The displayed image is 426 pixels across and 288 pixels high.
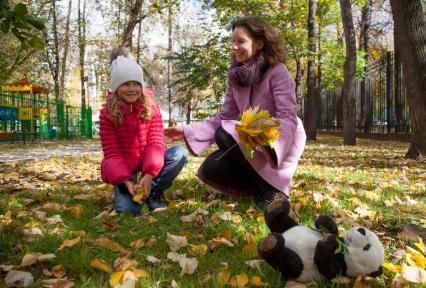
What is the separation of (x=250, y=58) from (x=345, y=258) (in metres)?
1.93

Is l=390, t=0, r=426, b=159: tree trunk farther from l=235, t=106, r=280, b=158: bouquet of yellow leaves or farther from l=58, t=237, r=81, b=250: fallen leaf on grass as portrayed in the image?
l=58, t=237, r=81, b=250: fallen leaf on grass

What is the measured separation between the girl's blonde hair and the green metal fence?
10579 mm

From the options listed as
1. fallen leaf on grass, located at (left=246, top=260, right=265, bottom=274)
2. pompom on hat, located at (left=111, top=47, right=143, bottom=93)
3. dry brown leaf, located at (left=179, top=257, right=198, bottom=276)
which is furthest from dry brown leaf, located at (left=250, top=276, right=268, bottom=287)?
pompom on hat, located at (left=111, top=47, right=143, bottom=93)

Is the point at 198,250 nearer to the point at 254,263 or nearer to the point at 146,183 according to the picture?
the point at 254,263

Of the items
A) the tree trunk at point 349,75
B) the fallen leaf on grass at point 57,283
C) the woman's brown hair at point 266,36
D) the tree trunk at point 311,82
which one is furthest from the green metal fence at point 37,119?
the fallen leaf on grass at point 57,283

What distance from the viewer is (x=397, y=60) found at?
12367 millimetres

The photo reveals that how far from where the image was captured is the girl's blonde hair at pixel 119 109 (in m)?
3.15

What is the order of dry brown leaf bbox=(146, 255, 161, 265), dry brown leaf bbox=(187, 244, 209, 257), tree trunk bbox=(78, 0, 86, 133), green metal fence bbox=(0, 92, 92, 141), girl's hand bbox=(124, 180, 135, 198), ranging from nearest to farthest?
dry brown leaf bbox=(146, 255, 161, 265)
dry brown leaf bbox=(187, 244, 209, 257)
girl's hand bbox=(124, 180, 135, 198)
green metal fence bbox=(0, 92, 92, 141)
tree trunk bbox=(78, 0, 86, 133)

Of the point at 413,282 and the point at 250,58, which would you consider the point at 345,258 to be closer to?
the point at 413,282

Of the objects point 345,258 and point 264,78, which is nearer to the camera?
point 345,258

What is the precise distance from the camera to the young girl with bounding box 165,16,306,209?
307 cm

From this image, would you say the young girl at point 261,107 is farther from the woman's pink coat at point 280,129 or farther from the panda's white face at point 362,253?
the panda's white face at point 362,253

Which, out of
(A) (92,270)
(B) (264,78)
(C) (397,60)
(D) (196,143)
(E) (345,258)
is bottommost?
(A) (92,270)

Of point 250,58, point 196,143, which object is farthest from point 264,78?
point 196,143
